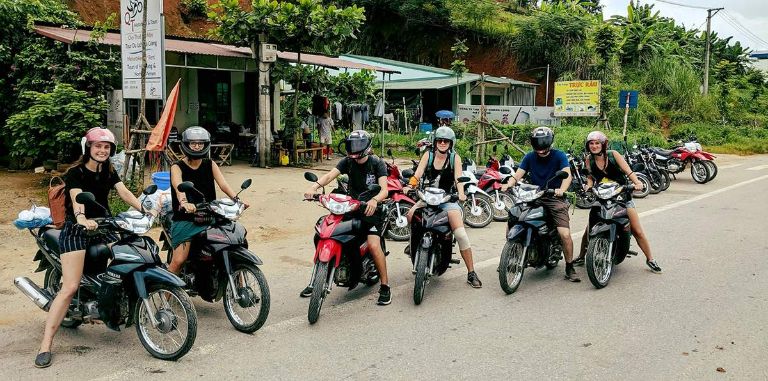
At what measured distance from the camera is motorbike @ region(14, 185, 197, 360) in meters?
4.51

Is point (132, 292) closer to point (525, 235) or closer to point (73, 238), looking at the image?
point (73, 238)

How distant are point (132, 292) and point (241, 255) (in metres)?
0.85

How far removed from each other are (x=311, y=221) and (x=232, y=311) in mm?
5249

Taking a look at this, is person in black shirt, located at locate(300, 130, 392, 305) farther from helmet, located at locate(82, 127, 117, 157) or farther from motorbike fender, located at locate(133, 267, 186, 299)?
helmet, located at locate(82, 127, 117, 157)

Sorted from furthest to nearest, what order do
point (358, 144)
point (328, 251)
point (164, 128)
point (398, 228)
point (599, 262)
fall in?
point (398, 228) < point (164, 128) < point (599, 262) < point (358, 144) < point (328, 251)

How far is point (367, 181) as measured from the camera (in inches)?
237

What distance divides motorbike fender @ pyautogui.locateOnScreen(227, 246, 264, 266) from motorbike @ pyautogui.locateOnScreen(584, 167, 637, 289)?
3323mm

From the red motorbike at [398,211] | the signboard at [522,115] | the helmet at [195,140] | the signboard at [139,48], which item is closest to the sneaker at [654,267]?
the red motorbike at [398,211]

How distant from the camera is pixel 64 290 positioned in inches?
181

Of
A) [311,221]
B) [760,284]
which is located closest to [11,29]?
[311,221]

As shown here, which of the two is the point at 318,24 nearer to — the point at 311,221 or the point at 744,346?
the point at 311,221

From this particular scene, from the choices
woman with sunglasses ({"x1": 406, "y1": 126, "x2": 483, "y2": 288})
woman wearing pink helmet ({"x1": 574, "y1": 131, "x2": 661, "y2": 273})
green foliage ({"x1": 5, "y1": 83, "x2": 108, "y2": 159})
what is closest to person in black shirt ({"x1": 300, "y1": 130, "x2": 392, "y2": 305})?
woman with sunglasses ({"x1": 406, "y1": 126, "x2": 483, "y2": 288})

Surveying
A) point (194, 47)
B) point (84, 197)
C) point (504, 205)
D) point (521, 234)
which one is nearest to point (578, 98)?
point (504, 205)

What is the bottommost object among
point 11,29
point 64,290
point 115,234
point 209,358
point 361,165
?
point 209,358
